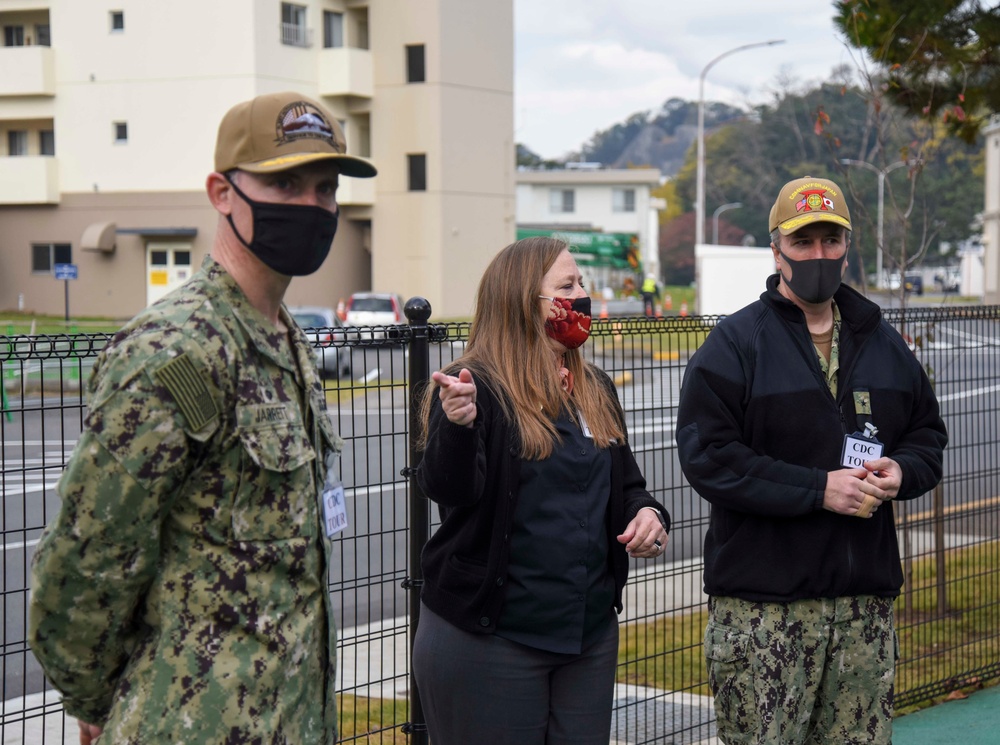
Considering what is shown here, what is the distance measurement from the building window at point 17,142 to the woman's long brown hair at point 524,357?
44.4 meters

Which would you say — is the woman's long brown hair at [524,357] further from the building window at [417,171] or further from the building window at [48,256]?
the building window at [48,256]

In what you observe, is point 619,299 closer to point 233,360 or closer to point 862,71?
point 862,71

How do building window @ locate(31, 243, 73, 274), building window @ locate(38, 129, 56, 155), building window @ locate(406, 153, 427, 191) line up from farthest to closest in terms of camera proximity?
building window @ locate(38, 129, 56, 155), building window @ locate(31, 243, 73, 274), building window @ locate(406, 153, 427, 191)

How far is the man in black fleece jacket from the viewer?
12.7 feet

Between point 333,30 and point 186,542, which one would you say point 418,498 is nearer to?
point 186,542

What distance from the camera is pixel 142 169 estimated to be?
135ft

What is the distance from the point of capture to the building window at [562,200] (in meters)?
79.5

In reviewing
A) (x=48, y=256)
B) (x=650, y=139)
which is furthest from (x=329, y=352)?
(x=650, y=139)

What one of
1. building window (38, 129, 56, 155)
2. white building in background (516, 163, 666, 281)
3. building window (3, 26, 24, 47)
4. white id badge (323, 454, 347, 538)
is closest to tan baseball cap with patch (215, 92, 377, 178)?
white id badge (323, 454, 347, 538)

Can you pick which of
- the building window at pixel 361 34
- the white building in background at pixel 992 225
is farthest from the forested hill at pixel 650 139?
the building window at pixel 361 34

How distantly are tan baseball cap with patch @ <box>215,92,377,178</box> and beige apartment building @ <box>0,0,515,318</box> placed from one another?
1478 inches

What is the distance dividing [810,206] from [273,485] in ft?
7.41

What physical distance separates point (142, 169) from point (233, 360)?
4101 centimetres

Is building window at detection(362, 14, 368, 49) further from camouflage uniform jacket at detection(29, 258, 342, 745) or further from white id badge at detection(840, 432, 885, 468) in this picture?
camouflage uniform jacket at detection(29, 258, 342, 745)
